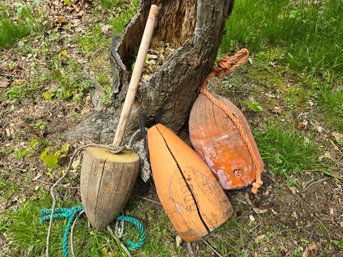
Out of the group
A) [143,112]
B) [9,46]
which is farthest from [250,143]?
[9,46]

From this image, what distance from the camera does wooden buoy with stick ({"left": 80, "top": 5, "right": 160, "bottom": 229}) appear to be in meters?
2.00

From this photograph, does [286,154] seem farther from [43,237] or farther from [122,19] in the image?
[122,19]

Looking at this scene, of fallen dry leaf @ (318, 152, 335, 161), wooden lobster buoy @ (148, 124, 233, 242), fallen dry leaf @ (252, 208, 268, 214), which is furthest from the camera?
fallen dry leaf @ (318, 152, 335, 161)

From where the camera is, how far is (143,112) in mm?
2309

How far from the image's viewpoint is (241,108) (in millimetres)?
2961

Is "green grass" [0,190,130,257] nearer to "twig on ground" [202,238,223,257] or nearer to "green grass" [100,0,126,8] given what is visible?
"twig on ground" [202,238,223,257]

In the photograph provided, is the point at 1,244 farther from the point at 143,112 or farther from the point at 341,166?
the point at 341,166

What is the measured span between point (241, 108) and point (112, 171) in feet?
4.90

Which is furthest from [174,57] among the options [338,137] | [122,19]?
Result: [122,19]

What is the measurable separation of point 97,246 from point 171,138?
95cm

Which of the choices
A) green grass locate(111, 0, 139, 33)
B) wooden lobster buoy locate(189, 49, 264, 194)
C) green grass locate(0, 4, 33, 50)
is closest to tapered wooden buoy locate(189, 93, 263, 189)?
wooden lobster buoy locate(189, 49, 264, 194)

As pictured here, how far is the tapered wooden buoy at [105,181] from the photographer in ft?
6.56

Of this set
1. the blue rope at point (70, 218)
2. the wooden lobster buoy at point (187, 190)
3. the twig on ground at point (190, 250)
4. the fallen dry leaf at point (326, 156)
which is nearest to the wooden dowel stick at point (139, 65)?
the wooden lobster buoy at point (187, 190)

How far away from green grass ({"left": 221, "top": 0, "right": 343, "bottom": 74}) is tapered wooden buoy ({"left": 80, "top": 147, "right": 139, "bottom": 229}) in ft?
6.25
